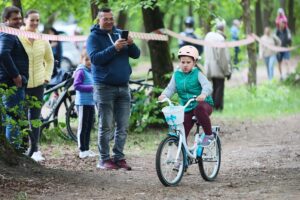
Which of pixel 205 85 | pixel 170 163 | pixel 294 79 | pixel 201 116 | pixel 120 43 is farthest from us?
pixel 294 79

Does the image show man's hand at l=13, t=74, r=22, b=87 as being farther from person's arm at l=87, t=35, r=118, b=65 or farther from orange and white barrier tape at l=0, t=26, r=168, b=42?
person's arm at l=87, t=35, r=118, b=65

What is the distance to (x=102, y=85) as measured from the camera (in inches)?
384

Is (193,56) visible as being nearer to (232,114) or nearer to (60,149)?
(60,149)

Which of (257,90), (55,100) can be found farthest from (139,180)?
(257,90)

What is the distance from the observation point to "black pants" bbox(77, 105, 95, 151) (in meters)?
11.0

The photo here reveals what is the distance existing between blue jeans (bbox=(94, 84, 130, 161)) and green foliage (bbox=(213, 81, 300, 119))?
22.6 feet

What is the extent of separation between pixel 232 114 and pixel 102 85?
25.3 ft

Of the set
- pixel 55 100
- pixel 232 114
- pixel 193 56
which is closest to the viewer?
pixel 193 56

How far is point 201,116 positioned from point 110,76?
1.46 m

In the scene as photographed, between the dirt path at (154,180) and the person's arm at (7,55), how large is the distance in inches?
53.2

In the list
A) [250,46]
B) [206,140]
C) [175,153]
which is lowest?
[175,153]

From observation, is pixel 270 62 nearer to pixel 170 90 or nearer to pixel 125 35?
pixel 125 35

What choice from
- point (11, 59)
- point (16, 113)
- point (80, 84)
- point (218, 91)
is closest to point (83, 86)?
point (80, 84)

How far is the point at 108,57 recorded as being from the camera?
960 cm
